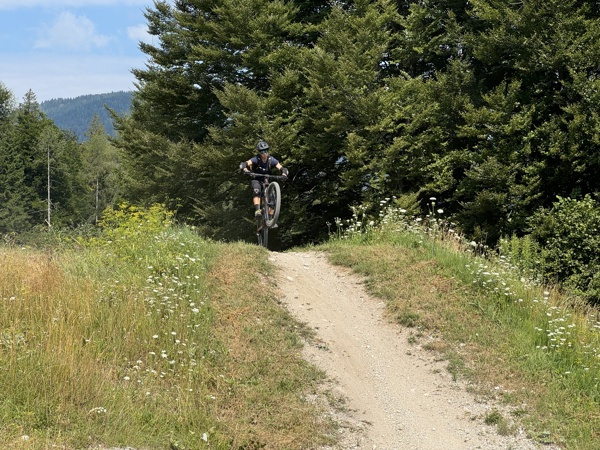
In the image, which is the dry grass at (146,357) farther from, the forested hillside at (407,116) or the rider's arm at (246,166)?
the forested hillside at (407,116)

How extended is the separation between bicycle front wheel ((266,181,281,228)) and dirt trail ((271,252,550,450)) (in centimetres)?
177

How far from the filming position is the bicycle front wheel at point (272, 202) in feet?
40.5

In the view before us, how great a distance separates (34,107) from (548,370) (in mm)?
82132

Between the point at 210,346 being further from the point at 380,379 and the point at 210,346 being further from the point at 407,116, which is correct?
the point at 407,116

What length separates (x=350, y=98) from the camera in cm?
2111

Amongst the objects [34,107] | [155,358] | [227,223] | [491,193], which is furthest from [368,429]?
[34,107]

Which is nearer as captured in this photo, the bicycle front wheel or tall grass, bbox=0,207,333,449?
tall grass, bbox=0,207,333,449

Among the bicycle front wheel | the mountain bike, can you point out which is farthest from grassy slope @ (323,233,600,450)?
the mountain bike

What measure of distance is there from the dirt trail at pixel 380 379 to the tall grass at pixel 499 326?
316 mm

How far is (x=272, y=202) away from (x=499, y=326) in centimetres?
574

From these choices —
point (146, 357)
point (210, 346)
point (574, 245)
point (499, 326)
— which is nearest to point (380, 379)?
point (499, 326)

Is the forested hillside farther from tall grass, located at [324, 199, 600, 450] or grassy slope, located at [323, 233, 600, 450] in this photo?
grassy slope, located at [323, 233, 600, 450]

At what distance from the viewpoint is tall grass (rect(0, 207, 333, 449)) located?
5.48m

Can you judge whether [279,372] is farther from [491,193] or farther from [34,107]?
[34,107]
